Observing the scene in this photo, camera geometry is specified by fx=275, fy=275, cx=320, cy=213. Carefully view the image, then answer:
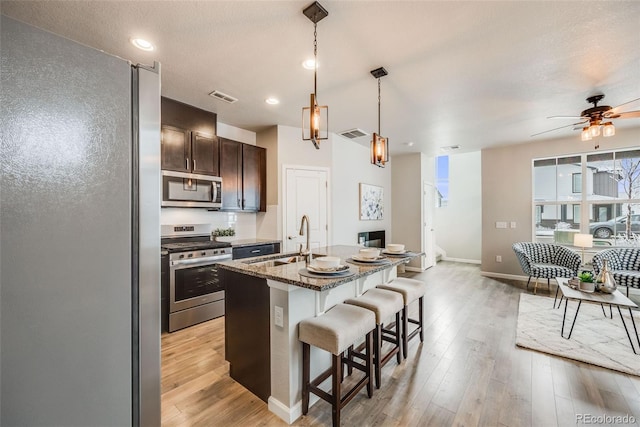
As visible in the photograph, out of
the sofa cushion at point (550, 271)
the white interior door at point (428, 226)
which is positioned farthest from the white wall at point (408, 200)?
the sofa cushion at point (550, 271)

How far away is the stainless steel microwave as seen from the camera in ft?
10.8

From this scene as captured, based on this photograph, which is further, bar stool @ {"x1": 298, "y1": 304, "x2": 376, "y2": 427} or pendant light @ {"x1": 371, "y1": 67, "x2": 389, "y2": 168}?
pendant light @ {"x1": 371, "y1": 67, "x2": 389, "y2": 168}

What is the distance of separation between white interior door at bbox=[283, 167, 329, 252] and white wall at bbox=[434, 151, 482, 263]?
14.8 feet

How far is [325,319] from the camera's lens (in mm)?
1834

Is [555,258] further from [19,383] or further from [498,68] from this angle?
[19,383]

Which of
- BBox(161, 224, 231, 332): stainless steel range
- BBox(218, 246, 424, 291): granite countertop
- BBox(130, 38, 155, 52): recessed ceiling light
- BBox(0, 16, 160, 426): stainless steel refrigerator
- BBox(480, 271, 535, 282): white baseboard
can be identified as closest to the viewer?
BBox(0, 16, 160, 426): stainless steel refrigerator

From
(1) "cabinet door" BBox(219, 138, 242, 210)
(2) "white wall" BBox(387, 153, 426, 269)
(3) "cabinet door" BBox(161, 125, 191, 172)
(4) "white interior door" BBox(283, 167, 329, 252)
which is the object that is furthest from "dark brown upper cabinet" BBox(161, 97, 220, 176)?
(2) "white wall" BBox(387, 153, 426, 269)

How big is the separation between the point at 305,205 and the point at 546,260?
14.6 ft

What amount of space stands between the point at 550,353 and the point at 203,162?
173 inches

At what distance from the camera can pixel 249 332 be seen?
6.73 ft

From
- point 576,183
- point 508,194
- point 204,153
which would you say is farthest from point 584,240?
point 204,153

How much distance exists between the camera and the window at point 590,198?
4.69 meters

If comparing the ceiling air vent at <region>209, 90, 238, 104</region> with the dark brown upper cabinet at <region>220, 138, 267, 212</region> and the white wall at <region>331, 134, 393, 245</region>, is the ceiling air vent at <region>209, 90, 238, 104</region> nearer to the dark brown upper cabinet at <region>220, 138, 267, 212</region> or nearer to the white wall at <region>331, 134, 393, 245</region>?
the dark brown upper cabinet at <region>220, 138, 267, 212</region>

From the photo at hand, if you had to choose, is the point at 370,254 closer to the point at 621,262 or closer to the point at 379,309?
the point at 379,309
